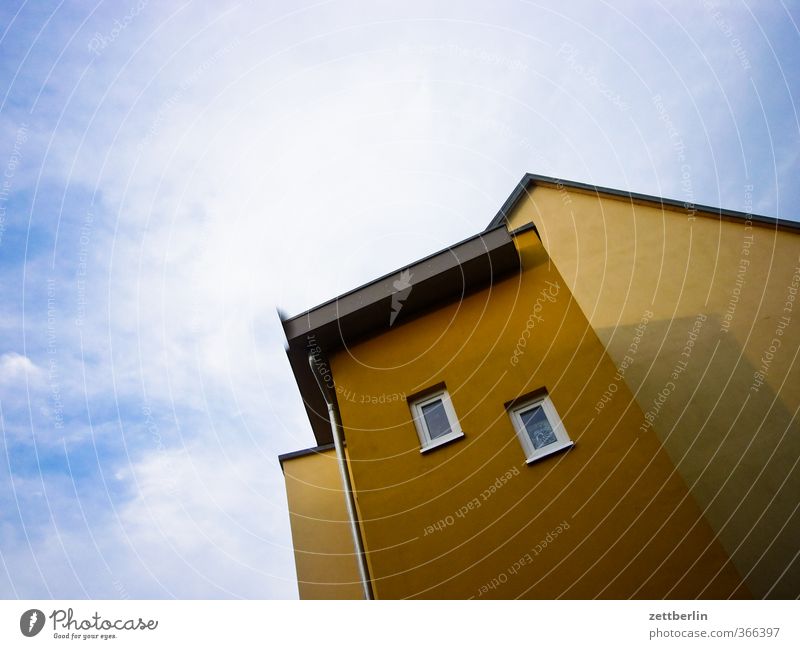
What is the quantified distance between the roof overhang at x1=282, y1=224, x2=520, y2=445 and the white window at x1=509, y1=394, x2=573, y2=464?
8.98ft

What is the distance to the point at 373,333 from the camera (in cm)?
985

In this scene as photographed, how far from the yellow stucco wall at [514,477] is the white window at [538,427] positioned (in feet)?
0.47

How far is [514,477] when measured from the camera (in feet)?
23.1

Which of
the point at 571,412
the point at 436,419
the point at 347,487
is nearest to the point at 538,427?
the point at 571,412

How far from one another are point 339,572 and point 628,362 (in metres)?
7.44

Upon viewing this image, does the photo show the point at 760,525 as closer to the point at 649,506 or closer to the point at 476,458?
the point at 649,506

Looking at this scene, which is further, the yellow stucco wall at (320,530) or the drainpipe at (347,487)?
the yellow stucco wall at (320,530)

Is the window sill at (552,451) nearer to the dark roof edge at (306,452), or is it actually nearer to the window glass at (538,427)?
the window glass at (538,427)

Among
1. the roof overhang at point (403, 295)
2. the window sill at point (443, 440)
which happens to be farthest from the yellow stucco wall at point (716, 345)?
the window sill at point (443, 440)

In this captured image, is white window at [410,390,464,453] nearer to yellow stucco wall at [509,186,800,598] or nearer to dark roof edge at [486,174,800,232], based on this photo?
yellow stucco wall at [509,186,800,598]

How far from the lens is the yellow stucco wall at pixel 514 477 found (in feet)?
19.6

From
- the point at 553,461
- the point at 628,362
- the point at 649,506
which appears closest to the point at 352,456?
the point at 553,461

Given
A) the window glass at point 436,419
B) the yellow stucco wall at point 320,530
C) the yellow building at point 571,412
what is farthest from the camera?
the yellow stucco wall at point 320,530
